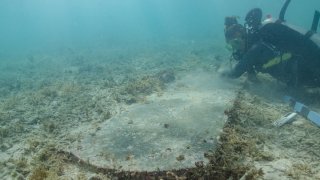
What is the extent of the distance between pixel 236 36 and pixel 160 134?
16.7 feet

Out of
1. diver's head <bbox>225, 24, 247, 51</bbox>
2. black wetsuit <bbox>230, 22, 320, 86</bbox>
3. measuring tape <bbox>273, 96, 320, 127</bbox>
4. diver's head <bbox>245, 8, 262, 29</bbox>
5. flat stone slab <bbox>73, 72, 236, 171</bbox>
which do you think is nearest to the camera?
flat stone slab <bbox>73, 72, 236, 171</bbox>

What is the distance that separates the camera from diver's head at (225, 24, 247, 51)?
10070 mm

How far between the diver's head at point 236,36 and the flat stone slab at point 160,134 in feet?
5.54

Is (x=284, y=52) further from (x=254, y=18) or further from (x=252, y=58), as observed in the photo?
(x=254, y=18)

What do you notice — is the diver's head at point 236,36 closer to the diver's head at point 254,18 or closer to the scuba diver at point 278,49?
the scuba diver at point 278,49

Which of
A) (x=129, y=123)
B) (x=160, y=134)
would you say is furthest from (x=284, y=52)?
(x=129, y=123)

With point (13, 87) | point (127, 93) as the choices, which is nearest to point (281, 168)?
point (127, 93)

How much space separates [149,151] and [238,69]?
5.22m

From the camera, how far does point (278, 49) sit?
30.4 feet

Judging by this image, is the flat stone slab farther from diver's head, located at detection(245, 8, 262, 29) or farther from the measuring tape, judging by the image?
diver's head, located at detection(245, 8, 262, 29)

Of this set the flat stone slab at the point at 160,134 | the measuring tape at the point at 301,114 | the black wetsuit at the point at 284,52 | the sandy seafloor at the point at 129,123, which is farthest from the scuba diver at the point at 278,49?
the flat stone slab at the point at 160,134

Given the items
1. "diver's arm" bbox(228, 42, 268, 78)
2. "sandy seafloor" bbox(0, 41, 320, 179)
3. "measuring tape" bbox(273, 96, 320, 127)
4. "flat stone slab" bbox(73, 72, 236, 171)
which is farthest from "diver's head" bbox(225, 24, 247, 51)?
"measuring tape" bbox(273, 96, 320, 127)

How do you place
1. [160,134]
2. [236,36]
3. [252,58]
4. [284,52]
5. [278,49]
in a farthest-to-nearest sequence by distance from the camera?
[236,36] < [252,58] < [278,49] < [284,52] < [160,134]

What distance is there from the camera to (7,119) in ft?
29.3
